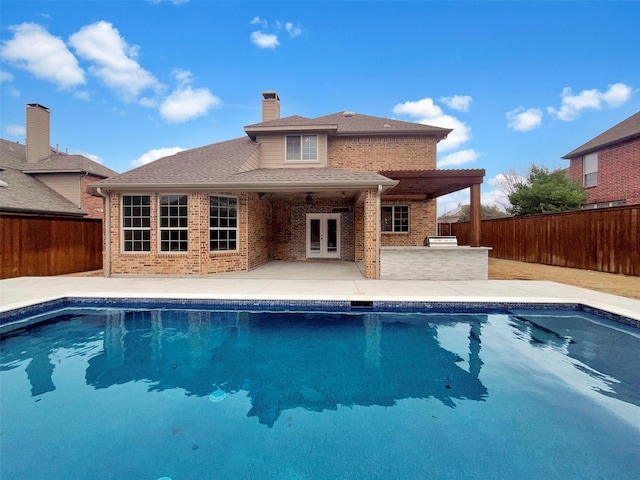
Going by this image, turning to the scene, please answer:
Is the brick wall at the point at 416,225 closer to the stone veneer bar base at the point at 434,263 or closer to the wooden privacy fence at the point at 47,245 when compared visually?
the stone veneer bar base at the point at 434,263

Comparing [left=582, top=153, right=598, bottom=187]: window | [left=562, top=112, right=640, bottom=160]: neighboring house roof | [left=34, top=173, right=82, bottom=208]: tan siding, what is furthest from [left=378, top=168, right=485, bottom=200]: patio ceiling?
[left=34, top=173, right=82, bottom=208]: tan siding

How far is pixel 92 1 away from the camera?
1189 cm

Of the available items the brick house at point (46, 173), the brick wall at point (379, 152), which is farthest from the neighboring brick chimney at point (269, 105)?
the brick house at point (46, 173)

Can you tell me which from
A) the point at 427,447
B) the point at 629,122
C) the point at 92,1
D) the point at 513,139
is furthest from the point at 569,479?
the point at 513,139

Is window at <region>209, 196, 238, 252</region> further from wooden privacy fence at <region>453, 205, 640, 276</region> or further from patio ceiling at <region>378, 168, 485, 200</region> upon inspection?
wooden privacy fence at <region>453, 205, 640, 276</region>

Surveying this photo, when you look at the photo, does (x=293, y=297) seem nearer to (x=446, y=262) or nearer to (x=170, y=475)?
(x=170, y=475)

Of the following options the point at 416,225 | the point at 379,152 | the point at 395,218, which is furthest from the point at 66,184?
the point at 416,225

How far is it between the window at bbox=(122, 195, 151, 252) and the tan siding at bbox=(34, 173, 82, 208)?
9.73m

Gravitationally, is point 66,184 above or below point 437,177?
above

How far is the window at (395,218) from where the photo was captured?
14.9 metres

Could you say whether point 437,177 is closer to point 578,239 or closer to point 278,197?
point 578,239

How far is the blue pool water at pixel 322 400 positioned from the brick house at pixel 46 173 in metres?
13.8

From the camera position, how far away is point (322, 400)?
3.60 m

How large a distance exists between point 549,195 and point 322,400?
19856 millimetres
